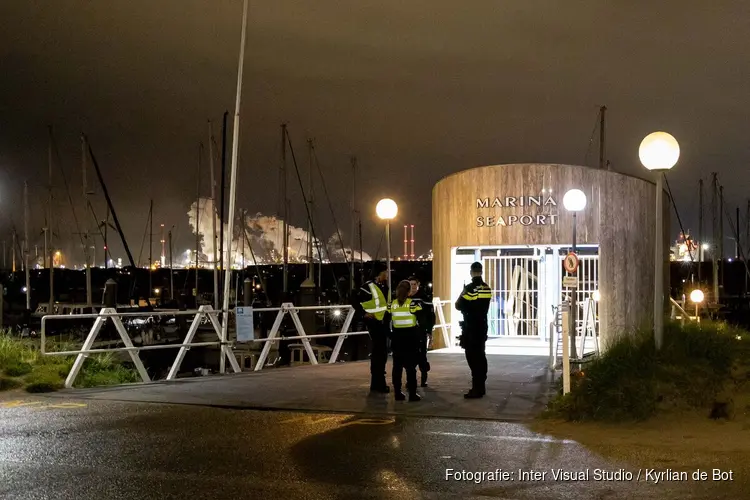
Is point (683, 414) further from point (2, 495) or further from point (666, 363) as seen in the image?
point (2, 495)

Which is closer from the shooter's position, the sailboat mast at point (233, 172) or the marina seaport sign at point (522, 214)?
the sailboat mast at point (233, 172)

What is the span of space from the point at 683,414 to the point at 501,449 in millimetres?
2578

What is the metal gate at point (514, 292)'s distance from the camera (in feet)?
63.3

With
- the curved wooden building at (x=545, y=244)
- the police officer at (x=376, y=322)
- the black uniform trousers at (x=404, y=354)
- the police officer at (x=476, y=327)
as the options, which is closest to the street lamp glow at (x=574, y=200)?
the curved wooden building at (x=545, y=244)

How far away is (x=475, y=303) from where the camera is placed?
A: 11.2 m

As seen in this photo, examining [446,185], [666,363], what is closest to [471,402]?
[666,363]

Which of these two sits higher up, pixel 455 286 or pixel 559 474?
pixel 455 286

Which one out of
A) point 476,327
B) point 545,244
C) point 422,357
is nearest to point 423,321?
point 422,357

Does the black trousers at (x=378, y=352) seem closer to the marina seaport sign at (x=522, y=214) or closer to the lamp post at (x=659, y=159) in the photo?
the lamp post at (x=659, y=159)

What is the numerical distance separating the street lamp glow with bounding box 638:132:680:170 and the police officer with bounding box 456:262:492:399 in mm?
2650

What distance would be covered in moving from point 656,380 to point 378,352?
152 inches

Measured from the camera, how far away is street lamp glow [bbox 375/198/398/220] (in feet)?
46.7

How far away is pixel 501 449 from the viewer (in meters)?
8.00

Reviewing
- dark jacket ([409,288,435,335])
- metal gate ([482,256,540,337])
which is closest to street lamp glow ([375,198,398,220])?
dark jacket ([409,288,435,335])
